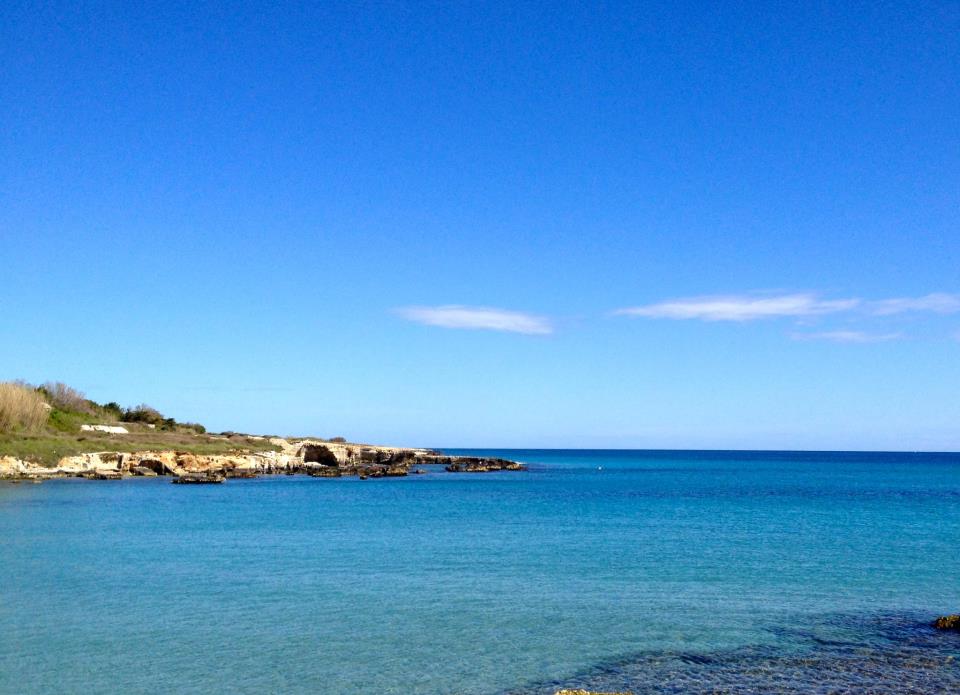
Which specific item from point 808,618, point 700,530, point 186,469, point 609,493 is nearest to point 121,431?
point 186,469

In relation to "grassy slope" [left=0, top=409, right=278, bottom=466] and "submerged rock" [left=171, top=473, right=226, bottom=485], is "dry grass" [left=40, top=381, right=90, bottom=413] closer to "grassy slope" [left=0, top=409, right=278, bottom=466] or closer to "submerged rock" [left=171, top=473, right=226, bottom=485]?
"grassy slope" [left=0, top=409, right=278, bottom=466]

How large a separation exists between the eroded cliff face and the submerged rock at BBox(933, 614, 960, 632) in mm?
67693

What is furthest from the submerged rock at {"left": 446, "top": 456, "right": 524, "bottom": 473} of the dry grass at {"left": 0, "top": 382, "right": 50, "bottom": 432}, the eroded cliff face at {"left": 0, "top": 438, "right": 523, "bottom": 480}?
the dry grass at {"left": 0, "top": 382, "right": 50, "bottom": 432}

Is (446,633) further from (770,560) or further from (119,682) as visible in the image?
(770,560)

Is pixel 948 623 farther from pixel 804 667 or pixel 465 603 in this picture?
pixel 465 603

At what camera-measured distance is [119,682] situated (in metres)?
14.8

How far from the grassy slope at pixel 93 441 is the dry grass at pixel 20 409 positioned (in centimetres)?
142

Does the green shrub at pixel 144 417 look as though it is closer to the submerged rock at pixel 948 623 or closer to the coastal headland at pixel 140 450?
the coastal headland at pixel 140 450

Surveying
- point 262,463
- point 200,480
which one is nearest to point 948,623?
point 200,480

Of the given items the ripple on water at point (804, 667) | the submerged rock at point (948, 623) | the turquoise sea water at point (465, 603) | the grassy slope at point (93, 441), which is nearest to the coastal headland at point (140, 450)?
the grassy slope at point (93, 441)

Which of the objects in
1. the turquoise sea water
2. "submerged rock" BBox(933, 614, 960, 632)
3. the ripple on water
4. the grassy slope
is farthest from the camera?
the grassy slope

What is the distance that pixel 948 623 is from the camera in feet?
62.3

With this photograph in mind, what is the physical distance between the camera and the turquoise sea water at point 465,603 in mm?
15523

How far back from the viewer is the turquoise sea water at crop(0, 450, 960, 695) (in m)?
15.5
